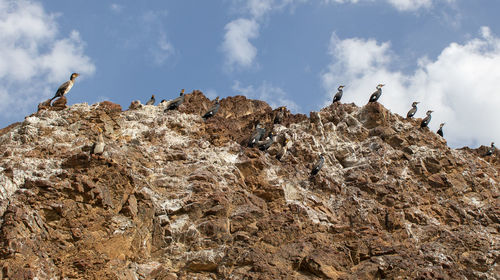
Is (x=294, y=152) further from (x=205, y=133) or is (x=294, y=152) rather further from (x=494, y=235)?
(x=494, y=235)

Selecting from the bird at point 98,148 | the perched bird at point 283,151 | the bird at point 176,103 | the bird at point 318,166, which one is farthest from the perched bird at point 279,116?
the bird at point 98,148

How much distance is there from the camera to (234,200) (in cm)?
2134

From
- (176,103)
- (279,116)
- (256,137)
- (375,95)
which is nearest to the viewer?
(256,137)

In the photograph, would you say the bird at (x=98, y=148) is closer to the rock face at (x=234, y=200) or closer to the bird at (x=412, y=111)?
the rock face at (x=234, y=200)

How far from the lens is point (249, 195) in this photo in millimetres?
21938

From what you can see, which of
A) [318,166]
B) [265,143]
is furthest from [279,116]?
[318,166]

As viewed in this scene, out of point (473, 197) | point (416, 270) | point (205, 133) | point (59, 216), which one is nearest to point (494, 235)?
point (473, 197)

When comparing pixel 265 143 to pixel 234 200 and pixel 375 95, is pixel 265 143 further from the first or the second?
pixel 375 95

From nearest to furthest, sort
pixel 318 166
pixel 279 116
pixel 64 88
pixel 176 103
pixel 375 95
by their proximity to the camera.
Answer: pixel 318 166 → pixel 64 88 → pixel 176 103 → pixel 279 116 → pixel 375 95

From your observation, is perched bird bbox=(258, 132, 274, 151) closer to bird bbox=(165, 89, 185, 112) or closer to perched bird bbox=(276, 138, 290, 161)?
perched bird bbox=(276, 138, 290, 161)

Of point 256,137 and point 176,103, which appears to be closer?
point 256,137

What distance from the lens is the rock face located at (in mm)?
17875

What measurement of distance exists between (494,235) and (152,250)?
15.2 metres

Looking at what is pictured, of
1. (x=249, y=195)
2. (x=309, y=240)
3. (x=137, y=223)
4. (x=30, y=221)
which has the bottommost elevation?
(x=30, y=221)
